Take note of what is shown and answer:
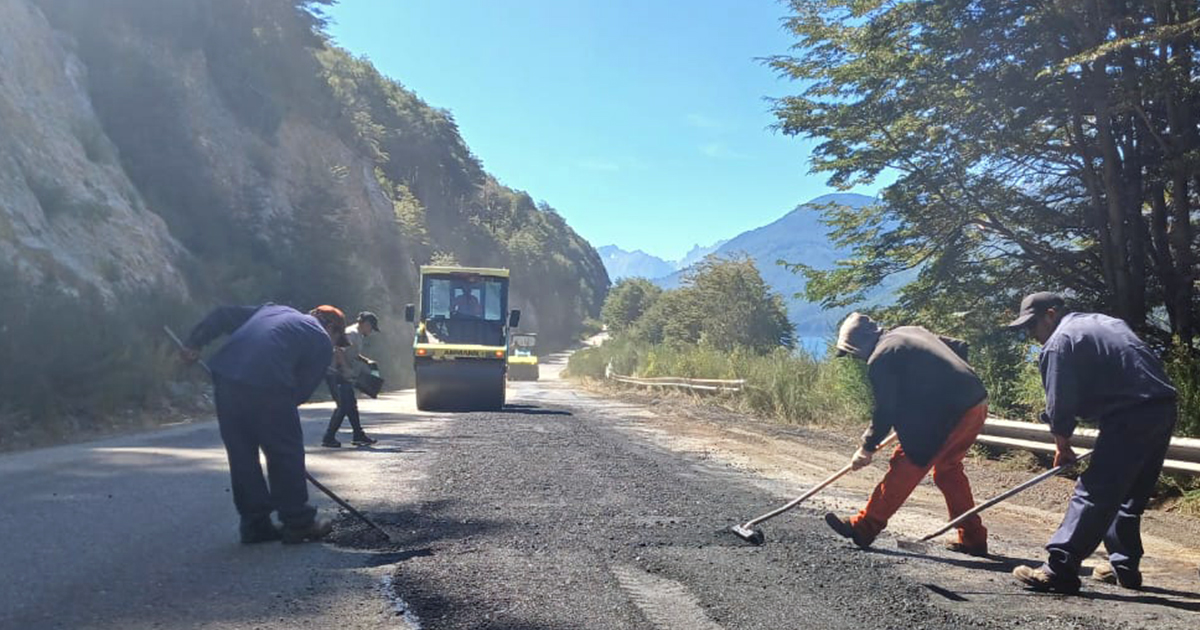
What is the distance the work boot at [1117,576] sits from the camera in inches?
212

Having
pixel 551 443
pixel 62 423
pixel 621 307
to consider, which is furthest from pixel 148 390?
pixel 621 307

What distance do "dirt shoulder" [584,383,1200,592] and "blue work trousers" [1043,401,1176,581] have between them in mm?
793

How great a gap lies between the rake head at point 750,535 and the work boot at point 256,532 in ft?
10.1

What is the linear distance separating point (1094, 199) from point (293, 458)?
36.5ft

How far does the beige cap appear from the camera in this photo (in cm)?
640

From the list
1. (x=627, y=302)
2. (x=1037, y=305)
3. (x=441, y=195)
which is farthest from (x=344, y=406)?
(x=627, y=302)

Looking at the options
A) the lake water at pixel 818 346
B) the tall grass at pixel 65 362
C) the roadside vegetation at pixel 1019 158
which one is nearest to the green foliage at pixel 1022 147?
the roadside vegetation at pixel 1019 158

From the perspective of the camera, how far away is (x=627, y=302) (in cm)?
9925

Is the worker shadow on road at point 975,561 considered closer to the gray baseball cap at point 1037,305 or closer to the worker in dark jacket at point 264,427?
the gray baseball cap at point 1037,305

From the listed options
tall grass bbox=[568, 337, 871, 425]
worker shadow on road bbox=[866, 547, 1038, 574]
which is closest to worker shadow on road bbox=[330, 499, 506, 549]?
worker shadow on road bbox=[866, 547, 1038, 574]

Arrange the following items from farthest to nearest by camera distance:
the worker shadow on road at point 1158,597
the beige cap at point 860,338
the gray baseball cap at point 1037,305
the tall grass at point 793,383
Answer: the tall grass at point 793,383 < the beige cap at point 860,338 < the gray baseball cap at point 1037,305 < the worker shadow on road at point 1158,597

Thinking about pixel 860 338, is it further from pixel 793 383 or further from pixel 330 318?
pixel 793 383

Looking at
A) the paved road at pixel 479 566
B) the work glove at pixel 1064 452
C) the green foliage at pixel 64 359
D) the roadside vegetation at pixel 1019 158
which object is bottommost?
the paved road at pixel 479 566

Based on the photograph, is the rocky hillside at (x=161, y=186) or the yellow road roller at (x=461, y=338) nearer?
the rocky hillside at (x=161, y=186)
